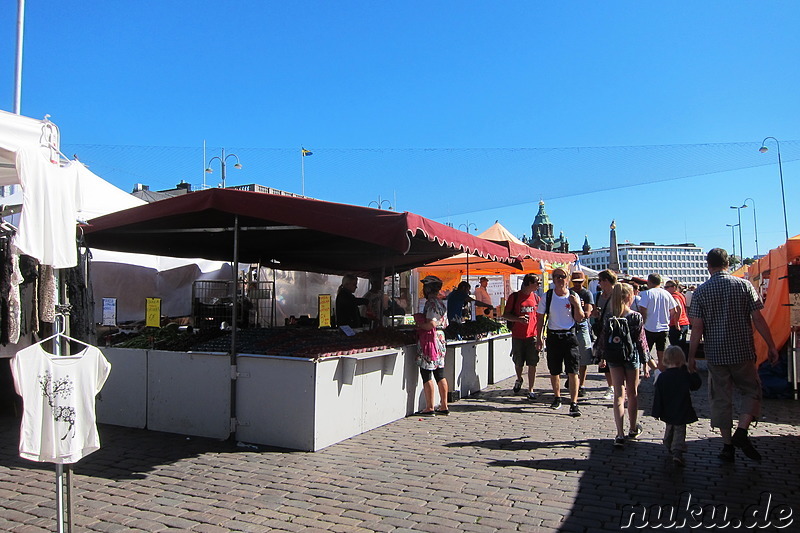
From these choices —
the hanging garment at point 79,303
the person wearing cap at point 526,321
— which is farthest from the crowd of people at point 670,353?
the hanging garment at point 79,303

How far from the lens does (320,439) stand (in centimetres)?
597

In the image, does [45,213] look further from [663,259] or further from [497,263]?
[663,259]

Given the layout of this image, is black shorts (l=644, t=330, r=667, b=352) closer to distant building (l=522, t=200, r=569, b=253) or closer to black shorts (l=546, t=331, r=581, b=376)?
black shorts (l=546, t=331, r=581, b=376)

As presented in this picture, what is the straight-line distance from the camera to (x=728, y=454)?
217 inches

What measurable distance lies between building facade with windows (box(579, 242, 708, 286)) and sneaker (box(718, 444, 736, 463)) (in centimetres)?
15134

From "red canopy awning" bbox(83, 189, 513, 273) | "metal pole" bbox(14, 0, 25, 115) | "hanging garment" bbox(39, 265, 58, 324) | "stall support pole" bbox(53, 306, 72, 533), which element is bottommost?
"stall support pole" bbox(53, 306, 72, 533)

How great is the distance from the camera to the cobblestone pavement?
164 inches

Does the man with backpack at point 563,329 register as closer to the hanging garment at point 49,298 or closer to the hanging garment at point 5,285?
the hanging garment at point 49,298

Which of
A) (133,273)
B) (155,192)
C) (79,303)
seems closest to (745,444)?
(79,303)

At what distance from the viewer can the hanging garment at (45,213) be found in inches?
133

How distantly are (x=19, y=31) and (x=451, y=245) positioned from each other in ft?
30.7

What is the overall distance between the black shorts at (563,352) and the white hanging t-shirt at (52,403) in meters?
6.01

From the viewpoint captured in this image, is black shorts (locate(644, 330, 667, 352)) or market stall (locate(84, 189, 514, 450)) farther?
black shorts (locate(644, 330, 667, 352))

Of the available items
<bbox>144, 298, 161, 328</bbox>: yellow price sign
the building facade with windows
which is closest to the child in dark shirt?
<bbox>144, 298, 161, 328</bbox>: yellow price sign
